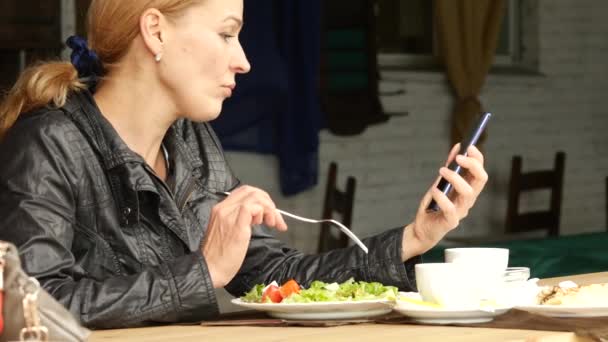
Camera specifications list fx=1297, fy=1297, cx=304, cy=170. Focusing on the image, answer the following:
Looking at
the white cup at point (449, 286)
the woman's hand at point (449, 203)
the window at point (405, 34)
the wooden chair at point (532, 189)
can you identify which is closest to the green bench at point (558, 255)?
the wooden chair at point (532, 189)

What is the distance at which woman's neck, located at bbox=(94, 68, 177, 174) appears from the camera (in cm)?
233

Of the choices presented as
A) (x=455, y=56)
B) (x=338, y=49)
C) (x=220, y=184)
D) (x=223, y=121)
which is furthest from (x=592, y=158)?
(x=220, y=184)

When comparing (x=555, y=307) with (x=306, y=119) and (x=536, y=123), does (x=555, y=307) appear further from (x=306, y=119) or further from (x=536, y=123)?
(x=536, y=123)

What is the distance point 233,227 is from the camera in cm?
207

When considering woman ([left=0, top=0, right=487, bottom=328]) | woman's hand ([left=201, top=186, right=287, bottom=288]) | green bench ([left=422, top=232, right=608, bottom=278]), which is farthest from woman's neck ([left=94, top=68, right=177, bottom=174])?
green bench ([left=422, top=232, right=608, bottom=278])

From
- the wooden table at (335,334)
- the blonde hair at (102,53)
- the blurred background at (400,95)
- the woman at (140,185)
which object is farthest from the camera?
the blurred background at (400,95)

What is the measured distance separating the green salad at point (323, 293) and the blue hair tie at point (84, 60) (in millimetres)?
545

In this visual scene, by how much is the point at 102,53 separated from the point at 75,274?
461mm

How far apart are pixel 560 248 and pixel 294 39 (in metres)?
1.78

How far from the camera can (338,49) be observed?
20.3 feet

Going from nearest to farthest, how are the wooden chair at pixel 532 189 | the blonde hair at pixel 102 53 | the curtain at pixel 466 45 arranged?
the blonde hair at pixel 102 53 → the curtain at pixel 466 45 → the wooden chair at pixel 532 189

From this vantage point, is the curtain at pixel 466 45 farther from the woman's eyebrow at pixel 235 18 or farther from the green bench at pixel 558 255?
the woman's eyebrow at pixel 235 18

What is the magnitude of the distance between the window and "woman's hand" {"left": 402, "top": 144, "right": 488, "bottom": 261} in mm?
4156

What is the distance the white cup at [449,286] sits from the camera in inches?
78.3
